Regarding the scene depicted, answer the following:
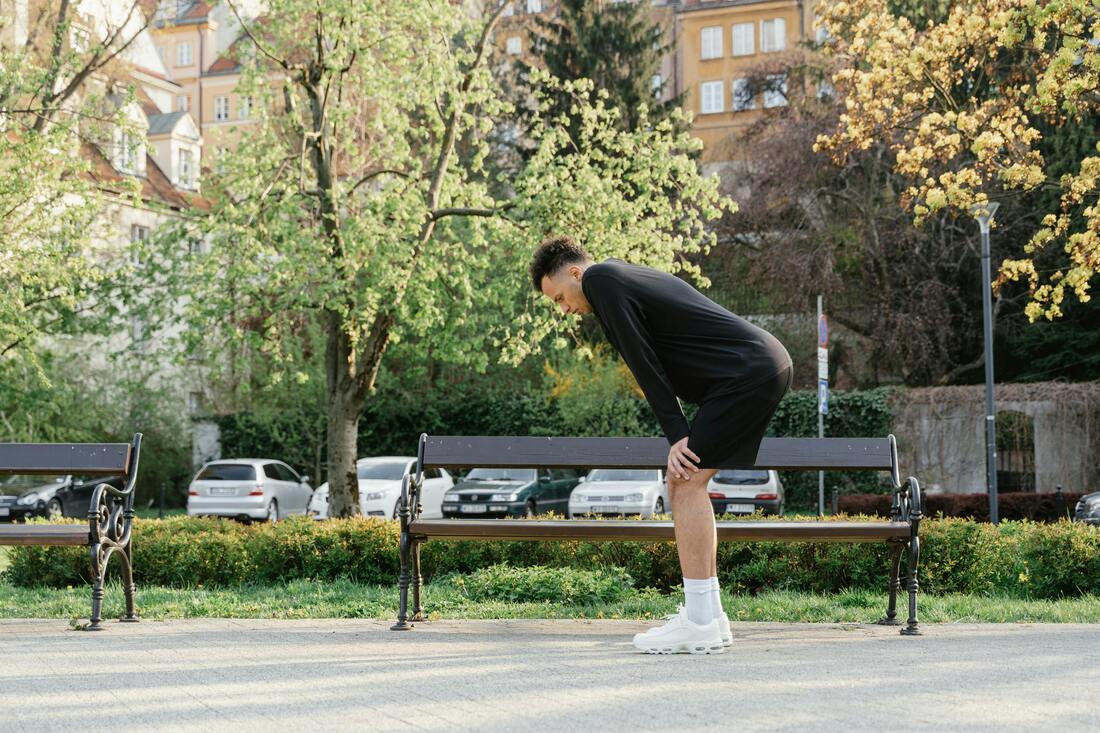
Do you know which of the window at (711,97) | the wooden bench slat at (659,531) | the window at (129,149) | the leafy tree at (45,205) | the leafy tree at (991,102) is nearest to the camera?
the wooden bench slat at (659,531)

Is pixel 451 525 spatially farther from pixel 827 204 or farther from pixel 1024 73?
pixel 827 204

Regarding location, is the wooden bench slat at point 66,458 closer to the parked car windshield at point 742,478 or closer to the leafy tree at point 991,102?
the leafy tree at point 991,102

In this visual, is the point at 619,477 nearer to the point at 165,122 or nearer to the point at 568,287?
the point at 568,287

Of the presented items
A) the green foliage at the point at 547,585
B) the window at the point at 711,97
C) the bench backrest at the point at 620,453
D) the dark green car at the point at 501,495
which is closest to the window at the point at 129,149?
the dark green car at the point at 501,495

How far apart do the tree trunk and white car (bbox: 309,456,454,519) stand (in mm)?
6797

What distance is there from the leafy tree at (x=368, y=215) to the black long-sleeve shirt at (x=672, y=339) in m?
9.72

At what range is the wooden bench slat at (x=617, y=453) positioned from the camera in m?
7.69

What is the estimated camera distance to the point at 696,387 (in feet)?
20.4

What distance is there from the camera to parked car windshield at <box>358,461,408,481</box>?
2638 cm

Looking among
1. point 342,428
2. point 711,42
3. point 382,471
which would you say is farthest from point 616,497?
point 711,42

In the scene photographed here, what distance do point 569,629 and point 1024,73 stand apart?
10.5 m

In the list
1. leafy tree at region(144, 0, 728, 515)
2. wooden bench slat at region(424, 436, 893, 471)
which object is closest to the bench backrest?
wooden bench slat at region(424, 436, 893, 471)

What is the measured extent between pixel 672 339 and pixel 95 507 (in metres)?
3.57

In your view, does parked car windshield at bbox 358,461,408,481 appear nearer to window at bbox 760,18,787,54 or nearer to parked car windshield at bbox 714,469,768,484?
parked car windshield at bbox 714,469,768,484
